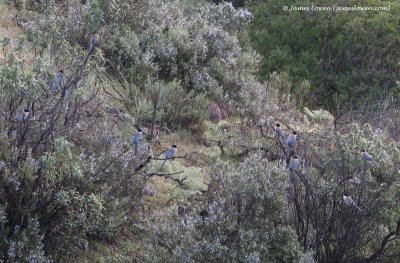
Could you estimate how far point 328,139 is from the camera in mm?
5844

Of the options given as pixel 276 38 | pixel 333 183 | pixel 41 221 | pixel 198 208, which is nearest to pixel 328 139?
pixel 333 183

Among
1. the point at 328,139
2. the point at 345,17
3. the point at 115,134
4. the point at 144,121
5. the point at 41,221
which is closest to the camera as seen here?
the point at 41,221

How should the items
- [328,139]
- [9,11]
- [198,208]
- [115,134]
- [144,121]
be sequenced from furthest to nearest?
1. [9,11]
2. [144,121]
3. [328,139]
4. [115,134]
5. [198,208]

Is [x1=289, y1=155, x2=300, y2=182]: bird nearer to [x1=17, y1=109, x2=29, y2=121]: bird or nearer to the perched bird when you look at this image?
the perched bird

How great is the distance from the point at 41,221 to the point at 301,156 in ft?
7.98

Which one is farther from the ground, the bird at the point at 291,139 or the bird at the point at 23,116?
the bird at the point at 23,116

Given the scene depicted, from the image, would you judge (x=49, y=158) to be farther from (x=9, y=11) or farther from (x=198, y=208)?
(x=9, y=11)

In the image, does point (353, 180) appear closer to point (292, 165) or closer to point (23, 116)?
point (292, 165)

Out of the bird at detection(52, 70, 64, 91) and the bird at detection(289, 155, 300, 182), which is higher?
the bird at detection(52, 70, 64, 91)

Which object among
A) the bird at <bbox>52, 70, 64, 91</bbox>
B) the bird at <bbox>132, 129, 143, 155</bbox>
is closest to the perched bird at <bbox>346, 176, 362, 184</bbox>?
the bird at <bbox>132, 129, 143, 155</bbox>

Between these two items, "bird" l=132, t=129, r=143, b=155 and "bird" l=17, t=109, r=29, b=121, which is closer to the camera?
"bird" l=17, t=109, r=29, b=121

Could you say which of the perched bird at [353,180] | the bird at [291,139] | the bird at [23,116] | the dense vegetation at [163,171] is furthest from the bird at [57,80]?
the perched bird at [353,180]

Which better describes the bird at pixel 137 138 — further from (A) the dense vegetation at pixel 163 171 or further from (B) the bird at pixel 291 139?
(B) the bird at pixel 291 139

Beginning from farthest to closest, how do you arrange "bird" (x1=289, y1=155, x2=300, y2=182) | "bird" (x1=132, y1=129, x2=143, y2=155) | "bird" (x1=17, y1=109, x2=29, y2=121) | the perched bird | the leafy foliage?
1. the leafy foliage
2. "bird" (x1=132, y1=129, x2=143, y2=155)
3. the perched bird
4. "bird" (x1=289, y1=155, x2=300, y2=182)
5. "bird" (x1=17, y1=109, x2=29, y2=121)
